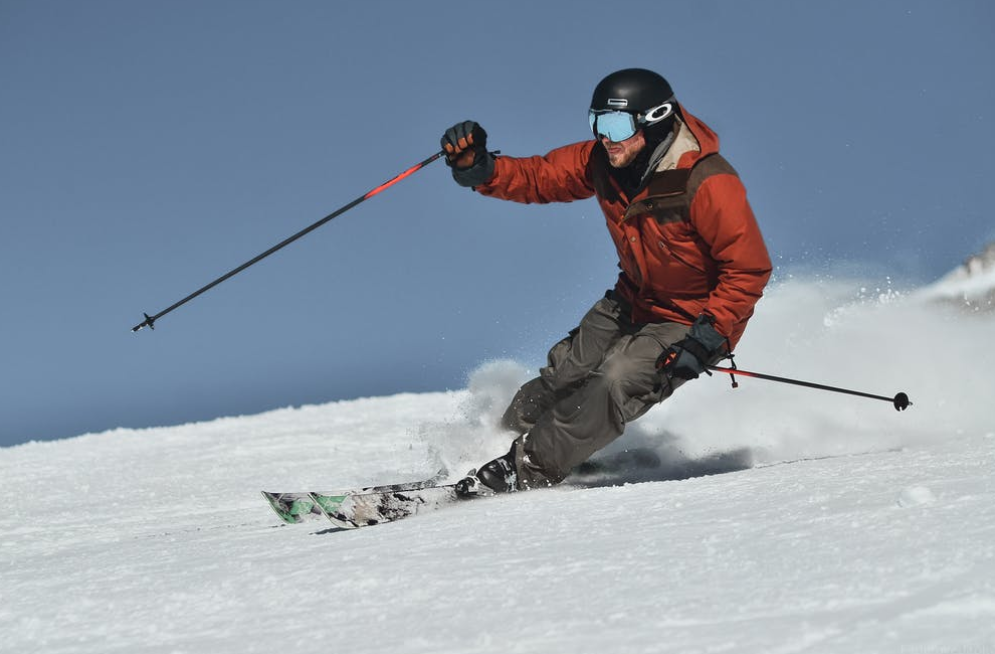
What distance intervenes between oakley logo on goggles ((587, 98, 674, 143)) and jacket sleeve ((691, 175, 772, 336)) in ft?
1.45

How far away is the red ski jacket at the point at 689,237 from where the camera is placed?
16.6 feet

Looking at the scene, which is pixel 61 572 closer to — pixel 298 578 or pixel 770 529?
pixel 298 578

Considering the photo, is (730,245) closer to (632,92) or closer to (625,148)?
(625,148)

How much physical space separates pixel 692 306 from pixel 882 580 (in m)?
2.77

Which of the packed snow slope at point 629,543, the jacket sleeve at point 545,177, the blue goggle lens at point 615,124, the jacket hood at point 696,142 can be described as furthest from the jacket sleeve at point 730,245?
the jacket sleeve at point 545,177

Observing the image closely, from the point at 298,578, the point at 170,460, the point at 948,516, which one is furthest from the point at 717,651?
the point at 170,460

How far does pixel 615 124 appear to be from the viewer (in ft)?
17.2

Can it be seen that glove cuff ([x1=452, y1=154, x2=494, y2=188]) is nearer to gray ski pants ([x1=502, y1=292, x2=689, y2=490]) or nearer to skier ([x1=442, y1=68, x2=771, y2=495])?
skier ([x1=442, y1=68, x2=771, y2=495])

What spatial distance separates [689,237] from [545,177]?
1096 millimetres

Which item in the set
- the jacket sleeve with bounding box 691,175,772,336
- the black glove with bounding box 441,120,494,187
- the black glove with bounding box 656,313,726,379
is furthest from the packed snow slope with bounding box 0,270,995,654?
the black glove with bounding box 441,120,494,187

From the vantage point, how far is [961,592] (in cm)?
264

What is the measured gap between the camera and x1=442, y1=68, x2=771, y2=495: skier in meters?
5.10

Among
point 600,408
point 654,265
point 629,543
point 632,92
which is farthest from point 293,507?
point 632,92

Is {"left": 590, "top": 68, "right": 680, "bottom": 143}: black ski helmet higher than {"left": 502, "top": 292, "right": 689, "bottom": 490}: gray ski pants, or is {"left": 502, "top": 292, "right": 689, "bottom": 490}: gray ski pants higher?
{"left": 590, "top": 68, "right": 680, "bottom": 143}: black ski helmet
